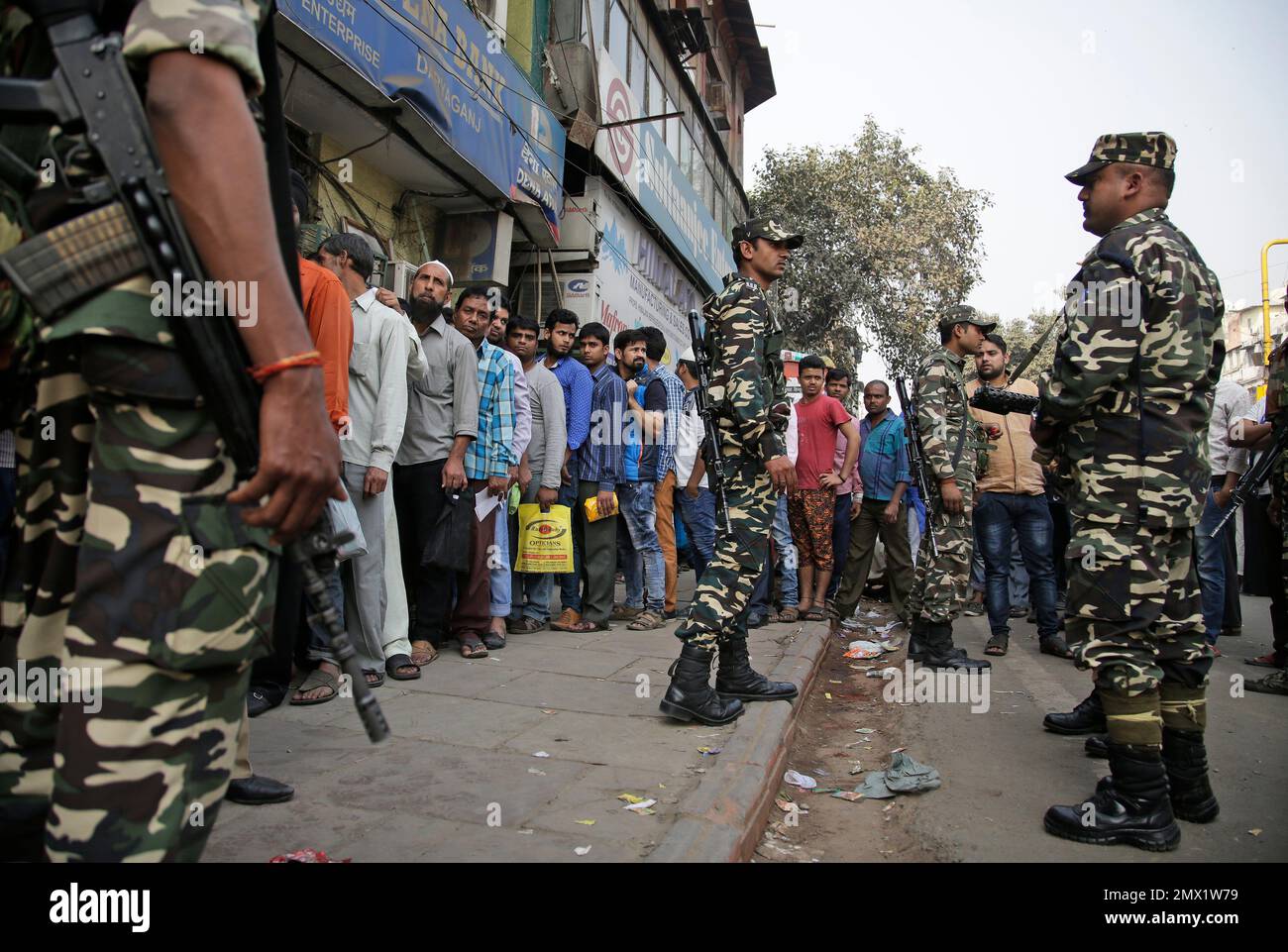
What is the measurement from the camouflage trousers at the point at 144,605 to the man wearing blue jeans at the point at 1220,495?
6897 millimetres

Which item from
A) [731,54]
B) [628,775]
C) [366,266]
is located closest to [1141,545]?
[628,775]

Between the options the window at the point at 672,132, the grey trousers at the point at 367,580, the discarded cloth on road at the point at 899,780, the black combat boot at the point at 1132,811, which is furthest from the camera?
the window at the point at 672,132

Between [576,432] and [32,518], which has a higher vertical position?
[576,432]

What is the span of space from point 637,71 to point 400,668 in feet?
43.7

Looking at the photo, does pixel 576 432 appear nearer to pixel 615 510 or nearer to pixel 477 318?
pixel 615 510

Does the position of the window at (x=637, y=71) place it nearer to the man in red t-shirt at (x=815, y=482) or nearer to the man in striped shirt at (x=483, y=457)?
the man in red t-shirt at (x=815, y=482)

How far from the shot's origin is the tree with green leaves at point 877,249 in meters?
23.0

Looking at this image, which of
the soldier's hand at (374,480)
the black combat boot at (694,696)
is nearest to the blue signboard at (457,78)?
the soldier's hand at (374,480)

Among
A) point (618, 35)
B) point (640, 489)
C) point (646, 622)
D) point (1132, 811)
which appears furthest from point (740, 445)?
point (618, 35)

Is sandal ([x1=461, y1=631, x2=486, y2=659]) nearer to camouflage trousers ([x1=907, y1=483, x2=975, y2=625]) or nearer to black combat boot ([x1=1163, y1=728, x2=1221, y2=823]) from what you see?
camouflage trousers ([x1=907, y1=483, x2=975, y2=625])

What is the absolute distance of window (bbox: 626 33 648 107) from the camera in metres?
14.5

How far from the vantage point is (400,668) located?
174 inches

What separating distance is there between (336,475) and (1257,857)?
3.08 m

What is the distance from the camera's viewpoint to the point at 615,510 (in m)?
6.32
